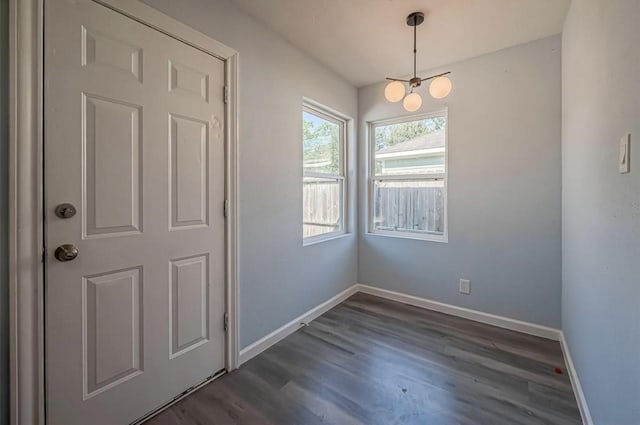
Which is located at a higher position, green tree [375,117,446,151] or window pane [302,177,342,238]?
green tree [375,117,446,151]

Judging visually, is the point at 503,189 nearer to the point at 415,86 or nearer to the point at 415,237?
the point at 415,237

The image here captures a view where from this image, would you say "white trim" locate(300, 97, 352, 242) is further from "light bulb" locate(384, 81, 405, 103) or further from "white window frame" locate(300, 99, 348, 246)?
"light bulb" locate(384, 81, 405, 103)

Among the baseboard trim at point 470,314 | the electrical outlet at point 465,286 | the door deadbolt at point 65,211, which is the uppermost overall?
the door deadbolt at point 65,211

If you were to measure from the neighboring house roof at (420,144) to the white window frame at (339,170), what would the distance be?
1.66 ft

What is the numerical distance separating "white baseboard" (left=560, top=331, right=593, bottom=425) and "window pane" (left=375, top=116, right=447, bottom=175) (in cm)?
172

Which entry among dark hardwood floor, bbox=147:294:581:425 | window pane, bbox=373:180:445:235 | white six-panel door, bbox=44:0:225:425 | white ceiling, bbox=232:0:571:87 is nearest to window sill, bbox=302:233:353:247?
window pane, bbox=373:180:445:235

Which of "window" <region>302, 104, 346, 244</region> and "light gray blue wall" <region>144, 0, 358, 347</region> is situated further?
"window" <region>302, 104, 346, 244</region>

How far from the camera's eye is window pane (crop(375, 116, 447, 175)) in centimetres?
288

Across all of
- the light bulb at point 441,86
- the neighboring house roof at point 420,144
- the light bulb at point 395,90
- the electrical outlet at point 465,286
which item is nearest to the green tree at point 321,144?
the neighboring house roof at point 420,144

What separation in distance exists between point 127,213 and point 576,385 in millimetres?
2733

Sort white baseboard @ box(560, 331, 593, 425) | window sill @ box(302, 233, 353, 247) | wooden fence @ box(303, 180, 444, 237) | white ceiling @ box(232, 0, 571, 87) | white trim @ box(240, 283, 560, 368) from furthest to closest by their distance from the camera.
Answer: wooden fence @ box(303, 180, 444, 237), window sill @ box(302, 233, 353, 247), white trim @ box(240, 283, 560, 368), white ceiling @ box(232, 0, 571, 87), white baseboard @ box(560, 331, 593, 425)

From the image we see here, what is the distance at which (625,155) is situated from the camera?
3.29ft

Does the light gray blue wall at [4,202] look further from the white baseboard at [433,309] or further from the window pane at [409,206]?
the window pane at [409,206]

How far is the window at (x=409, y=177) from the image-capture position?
9.46 feet
